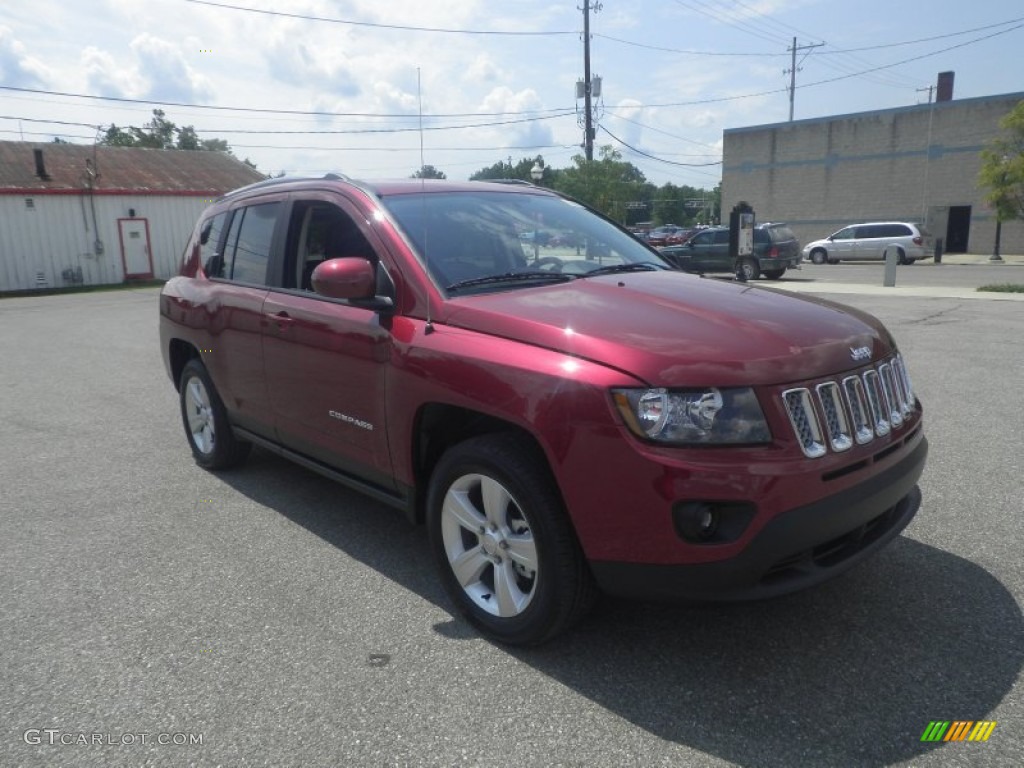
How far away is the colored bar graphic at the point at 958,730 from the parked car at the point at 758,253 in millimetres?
20669

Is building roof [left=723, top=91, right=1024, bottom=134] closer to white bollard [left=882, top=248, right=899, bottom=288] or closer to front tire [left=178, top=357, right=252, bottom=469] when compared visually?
white bollard [left=882, top=248, right=899, bottom=288]

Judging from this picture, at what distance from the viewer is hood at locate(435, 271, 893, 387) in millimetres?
2715

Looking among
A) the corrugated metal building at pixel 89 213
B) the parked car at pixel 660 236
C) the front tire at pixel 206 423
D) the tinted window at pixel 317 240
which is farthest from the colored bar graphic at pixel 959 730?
the corrugated metal building at pixel 89 213

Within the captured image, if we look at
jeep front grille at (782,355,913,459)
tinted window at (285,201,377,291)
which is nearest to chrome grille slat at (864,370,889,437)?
jeep front grille at (782,355,913,459)

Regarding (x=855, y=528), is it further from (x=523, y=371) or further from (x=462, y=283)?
(x=462, y=283)

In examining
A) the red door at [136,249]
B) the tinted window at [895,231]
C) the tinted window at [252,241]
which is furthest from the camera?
the red door at [136,249]

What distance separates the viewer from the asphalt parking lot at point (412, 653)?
2590mm

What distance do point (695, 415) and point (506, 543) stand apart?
0.93 metres

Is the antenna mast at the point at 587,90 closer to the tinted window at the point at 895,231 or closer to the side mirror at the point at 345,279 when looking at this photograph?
the tinted window at the point at 895,231

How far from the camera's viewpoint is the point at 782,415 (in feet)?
8.80

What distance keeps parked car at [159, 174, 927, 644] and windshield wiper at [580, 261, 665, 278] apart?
0.06ft

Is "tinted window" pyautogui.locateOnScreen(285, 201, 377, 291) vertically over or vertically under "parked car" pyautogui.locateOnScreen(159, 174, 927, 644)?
over

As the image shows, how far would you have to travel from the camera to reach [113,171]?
33719mm

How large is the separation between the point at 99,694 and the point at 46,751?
31cm
